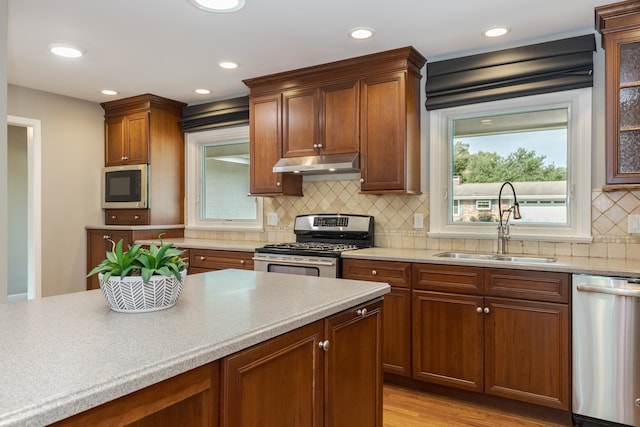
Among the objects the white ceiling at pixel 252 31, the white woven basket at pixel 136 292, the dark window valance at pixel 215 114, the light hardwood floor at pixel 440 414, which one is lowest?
the light hardwood floor at pixel 440 414

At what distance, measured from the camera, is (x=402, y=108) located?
126 inches

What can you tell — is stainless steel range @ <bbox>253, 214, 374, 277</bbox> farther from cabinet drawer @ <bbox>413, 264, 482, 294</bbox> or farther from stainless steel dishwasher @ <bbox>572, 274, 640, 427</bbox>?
stainless steel dishwasher @ <bbox>572, 274, 640, 427</bbox>

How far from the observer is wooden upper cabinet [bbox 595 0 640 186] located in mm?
2475

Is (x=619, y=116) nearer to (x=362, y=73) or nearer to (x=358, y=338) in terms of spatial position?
(x=362, y=73)

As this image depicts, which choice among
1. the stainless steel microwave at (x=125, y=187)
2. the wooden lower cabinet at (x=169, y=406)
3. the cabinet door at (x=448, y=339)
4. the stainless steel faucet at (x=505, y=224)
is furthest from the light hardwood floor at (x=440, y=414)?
the stainless steel microwave at (x=125, y=187)

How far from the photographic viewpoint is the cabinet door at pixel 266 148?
3811mm

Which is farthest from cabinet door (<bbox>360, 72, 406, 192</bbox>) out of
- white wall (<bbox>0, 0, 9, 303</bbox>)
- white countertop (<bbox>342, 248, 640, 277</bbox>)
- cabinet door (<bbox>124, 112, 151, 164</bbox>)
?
cabinet door (<bbox>124, 112, 151, 164</bbox>)

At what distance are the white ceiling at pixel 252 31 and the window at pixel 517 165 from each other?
18.7 inches

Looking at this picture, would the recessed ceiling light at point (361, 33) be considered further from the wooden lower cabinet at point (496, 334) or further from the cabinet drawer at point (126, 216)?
the cabinet drawer at point (126, 216)

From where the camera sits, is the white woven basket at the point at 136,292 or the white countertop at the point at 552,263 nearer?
the white woven basket at the point at 136,292

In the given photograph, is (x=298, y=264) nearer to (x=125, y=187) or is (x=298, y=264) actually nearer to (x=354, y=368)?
(x=354, y=368)

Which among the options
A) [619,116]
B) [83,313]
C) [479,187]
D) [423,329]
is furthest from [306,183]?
[83,313]

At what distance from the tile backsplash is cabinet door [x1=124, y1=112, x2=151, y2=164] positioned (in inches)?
38.3

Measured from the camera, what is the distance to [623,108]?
2.51 metres
